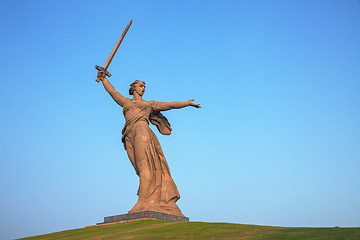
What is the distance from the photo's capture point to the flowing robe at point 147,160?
16172 millimetres

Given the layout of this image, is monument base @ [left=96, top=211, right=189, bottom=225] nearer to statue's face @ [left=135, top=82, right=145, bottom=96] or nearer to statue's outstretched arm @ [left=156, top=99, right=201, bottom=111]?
statue's outstretched arm @ [left=156, top=99, right=201, bottom=111]

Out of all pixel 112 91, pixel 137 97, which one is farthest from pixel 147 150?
pixel 112 91

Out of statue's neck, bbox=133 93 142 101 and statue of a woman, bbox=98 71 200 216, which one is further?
statue's neck, bbox=133 93 142 101

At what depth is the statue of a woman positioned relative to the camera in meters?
16.2

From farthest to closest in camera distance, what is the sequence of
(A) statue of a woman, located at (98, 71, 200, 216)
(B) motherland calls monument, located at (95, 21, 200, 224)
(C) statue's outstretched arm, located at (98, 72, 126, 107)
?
(C) statue's outstretched arm, located at (98, 72, 126, 107)
(A) statue of a woman, located at (98, 71, 200, 216)
(B) motherland calls monument, located at (95, 21, 200, 224)

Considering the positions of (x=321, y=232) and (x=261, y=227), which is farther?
(x=261, y=227)

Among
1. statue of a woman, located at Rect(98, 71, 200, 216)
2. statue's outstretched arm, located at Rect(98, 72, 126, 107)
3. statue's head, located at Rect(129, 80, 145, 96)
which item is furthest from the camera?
statue's outstretched arm, located at Rect(98, 72, 126, 107)

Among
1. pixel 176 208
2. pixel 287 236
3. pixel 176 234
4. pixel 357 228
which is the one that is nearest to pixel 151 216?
pixel 176 208

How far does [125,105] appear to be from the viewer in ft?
57.4

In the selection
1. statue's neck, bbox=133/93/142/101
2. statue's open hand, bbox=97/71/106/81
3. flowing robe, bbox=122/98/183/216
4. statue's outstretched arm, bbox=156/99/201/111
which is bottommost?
flowing robe, bbox=122/98/183/216

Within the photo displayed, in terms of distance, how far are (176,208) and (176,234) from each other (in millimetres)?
5313

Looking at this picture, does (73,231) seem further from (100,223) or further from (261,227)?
(261,227)

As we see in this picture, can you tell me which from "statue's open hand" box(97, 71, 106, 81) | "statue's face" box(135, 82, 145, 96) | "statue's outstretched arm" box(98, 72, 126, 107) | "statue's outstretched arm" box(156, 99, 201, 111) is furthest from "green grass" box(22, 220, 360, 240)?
"statue's open hand" box(97, 71, 106, 81)

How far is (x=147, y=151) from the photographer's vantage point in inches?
655
